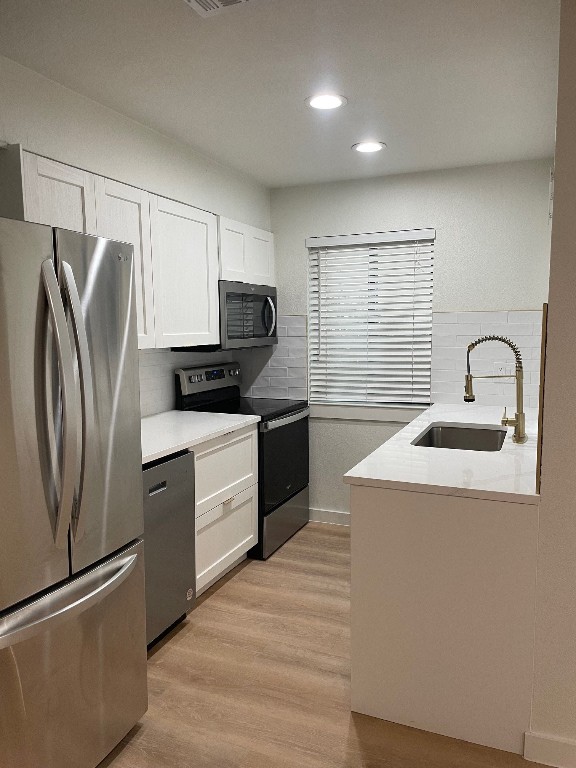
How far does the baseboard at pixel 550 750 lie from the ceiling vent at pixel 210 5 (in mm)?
2507

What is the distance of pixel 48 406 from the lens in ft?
5.29

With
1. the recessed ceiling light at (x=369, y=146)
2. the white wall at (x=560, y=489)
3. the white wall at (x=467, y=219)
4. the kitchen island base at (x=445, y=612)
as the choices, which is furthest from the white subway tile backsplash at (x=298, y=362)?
the white wall at (x=560, y=489)

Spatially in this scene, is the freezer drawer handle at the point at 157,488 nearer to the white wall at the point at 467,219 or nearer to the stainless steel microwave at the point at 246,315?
the stainless steel microwave at the point at 246,315

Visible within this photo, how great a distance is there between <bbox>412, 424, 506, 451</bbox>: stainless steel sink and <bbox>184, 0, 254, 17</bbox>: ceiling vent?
2.16 m

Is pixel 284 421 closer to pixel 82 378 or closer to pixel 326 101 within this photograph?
pixel 326 101

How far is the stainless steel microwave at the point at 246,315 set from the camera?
11.4 feet

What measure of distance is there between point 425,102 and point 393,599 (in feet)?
6.89

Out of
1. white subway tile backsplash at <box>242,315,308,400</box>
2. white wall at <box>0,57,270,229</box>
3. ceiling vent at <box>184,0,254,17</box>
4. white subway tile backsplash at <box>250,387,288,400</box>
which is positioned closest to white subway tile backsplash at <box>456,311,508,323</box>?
white subway tile backsplash at <box>242,315,308,400</box>

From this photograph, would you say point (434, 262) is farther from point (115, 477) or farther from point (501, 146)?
point (115, 477)

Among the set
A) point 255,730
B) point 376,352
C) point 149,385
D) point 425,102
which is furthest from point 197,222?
point 255,730

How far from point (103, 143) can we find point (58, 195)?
1.62 feet

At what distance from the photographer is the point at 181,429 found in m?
2.97

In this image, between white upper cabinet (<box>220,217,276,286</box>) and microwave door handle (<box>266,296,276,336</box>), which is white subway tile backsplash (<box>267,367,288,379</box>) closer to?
microwave door handle (<box>266,296,276,336</box>)

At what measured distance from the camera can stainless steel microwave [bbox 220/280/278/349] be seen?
3.49 meters
